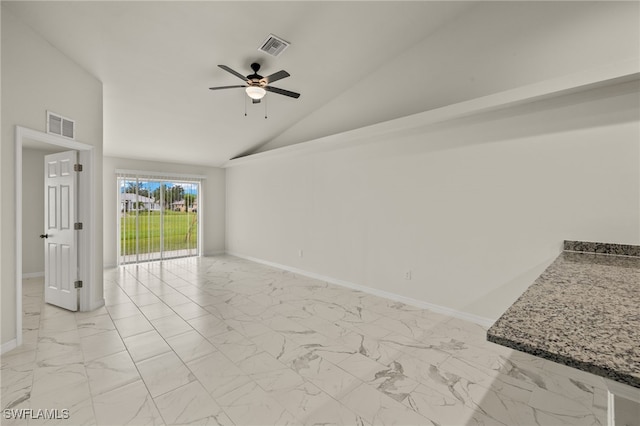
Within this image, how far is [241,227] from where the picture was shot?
24.7 ft

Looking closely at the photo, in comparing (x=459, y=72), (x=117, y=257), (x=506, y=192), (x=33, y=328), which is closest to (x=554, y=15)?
(x=459, y=72)

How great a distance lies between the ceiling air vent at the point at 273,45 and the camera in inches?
136

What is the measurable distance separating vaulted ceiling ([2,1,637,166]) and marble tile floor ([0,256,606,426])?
9.68 feet

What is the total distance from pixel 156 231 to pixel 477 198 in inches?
273

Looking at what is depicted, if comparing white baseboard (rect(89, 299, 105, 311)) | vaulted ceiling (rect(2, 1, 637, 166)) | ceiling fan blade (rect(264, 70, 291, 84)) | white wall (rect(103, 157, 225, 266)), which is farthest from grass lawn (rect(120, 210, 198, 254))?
ceiling fan blade (rect(264, 70, 291, 84))

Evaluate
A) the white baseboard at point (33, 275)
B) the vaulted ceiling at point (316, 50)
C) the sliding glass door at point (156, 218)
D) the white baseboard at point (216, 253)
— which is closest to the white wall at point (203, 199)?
the white baseboard at point (216, 253)

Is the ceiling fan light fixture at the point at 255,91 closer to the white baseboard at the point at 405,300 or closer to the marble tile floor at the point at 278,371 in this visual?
the marble tile floor at the point at 278,371

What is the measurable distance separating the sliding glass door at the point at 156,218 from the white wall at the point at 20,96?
11.3 ft

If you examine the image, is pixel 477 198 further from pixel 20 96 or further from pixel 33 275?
pixel 33 275

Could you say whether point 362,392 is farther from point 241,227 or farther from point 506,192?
point 241,227

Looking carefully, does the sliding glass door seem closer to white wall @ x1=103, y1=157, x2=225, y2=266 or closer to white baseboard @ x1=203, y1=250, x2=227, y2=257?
white wall @ x1=103, y1=157, x2=225, y2=266

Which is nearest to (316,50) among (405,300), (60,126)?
(60,126)

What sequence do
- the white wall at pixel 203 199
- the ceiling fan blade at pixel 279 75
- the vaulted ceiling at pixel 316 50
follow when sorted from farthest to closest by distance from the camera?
the white wall at pixel 203 199 < the ceiling fan blade at pixel 279 75 < the vaulted ceiling at pixel 316 50

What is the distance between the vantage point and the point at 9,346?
265 centimetres
